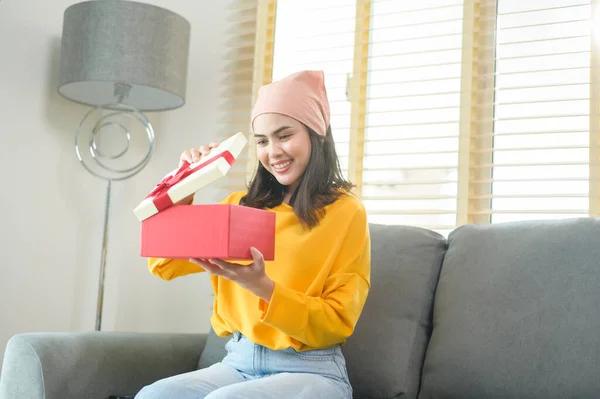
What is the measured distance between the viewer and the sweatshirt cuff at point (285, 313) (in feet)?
5.00

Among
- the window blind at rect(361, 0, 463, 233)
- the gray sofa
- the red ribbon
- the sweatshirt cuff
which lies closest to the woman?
the sweatshirt cuff

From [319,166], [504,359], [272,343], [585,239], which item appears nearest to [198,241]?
[272,343]

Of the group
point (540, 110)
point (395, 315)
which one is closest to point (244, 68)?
point (540, 110)

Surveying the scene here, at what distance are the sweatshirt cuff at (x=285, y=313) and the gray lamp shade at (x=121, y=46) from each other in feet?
4.03

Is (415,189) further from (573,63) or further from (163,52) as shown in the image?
(163,52)

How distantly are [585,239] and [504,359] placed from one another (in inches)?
14.3

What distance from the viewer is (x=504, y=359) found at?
1.73 metres

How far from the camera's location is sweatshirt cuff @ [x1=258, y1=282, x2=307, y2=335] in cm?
153

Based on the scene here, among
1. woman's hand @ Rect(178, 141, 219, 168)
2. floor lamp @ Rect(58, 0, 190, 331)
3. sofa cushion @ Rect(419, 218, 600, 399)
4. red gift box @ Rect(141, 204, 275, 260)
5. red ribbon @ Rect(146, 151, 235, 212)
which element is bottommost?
sofa cushion @ Rect(419, 218, 600, 399)

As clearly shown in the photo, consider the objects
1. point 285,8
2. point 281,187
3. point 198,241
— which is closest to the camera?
point 198,241

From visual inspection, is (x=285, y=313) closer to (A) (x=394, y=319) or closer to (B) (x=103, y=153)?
(A) (x=394, y=319)

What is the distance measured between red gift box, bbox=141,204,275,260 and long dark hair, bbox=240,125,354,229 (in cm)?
27

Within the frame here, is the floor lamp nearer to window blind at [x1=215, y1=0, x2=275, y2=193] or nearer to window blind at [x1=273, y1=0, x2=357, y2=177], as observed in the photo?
window blind at [x1=215, y1=0, x2=275, y2=193]

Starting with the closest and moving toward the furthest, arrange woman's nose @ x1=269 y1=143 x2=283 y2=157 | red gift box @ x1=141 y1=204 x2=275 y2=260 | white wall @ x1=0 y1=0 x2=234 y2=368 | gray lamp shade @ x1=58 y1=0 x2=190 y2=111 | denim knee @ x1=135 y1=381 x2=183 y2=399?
1. red gift box @ x1=141 y1=204 x2=275 y2=260
2. denim knee @ x1=135 y1=381 x2=183 y2=399
3. woman's nose @ x1=269 y1=143 x2=283 y2=157
4. gray lamp shade @ x1=58 y1=0 x2=190 y2=111
5. white wall @ x1=0 y1=0 x2=234 y2=368
